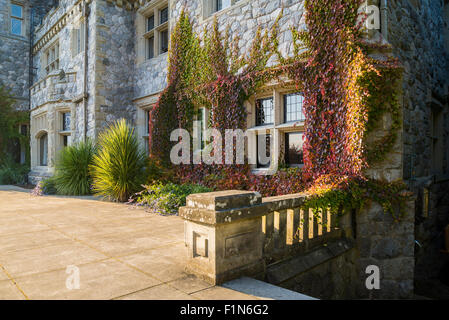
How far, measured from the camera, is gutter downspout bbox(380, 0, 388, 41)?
169 inches

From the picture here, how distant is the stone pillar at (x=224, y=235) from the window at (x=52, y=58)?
1255cm

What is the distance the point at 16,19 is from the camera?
13898 mm

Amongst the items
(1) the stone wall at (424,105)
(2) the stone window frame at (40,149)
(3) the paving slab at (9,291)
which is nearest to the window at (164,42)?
(1) the stone wall at (424,105)

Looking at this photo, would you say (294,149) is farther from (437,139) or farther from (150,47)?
(150,47)

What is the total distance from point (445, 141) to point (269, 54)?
16.4 feet

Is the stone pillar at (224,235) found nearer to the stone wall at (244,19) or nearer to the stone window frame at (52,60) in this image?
the stone wall at (244,19)

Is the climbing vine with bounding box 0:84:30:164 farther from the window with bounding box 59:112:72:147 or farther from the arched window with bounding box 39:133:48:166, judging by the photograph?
the window with bounding box 59:112:72:147

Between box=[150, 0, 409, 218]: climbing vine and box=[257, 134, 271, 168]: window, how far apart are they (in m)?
0.31

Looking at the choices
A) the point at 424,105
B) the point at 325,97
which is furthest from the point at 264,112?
the point at 424,105

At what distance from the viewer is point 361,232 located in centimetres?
421

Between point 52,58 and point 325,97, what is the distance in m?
12.6

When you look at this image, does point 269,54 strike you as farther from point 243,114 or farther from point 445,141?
point 445,141

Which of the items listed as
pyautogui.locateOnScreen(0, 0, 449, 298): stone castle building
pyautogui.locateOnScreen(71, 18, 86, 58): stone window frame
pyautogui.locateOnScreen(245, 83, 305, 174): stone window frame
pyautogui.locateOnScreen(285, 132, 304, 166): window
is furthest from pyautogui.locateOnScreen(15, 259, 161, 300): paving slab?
pyautogui.locateOnScreen(71, 18, 86, 58): stone window frame
